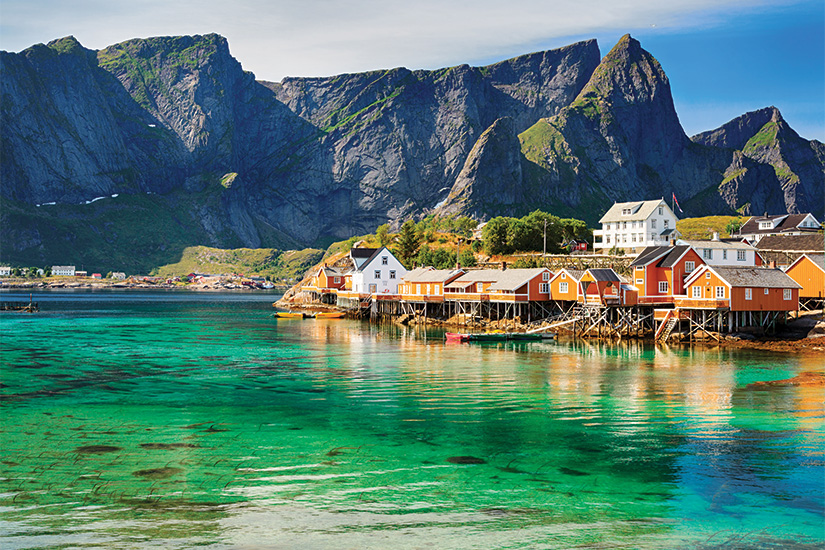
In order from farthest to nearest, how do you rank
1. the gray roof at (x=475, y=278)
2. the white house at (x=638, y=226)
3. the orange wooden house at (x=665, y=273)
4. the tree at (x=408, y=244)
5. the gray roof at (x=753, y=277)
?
the tree at (x=408, y=244) < the white house at (x=638, y=226) < the gray roof at (x=475, y=278) < the orange wooden house at (x=665, y=273) < the gray roof at (x=753, y=277)

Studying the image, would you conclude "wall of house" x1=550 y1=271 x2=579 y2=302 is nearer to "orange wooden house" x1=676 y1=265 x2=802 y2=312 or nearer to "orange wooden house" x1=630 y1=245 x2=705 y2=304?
"orange wooden house" x1=630 y1=245 x2=705 y2=304

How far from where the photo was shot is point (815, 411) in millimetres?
33938

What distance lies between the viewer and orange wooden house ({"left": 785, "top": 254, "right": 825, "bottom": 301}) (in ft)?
252

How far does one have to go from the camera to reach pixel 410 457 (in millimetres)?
25344

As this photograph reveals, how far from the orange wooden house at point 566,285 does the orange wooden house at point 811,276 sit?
77.5ft

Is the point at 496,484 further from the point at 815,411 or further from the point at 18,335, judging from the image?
the point at 18,335

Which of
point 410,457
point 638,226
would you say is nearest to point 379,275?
point 638,226

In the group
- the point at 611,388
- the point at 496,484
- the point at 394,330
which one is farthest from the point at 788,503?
the point at 394,330

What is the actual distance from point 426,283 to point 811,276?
165 ft

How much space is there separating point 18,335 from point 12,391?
42871 mm

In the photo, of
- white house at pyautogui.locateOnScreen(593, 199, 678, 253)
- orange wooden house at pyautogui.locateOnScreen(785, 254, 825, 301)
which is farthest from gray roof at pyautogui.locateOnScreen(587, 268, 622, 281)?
white house at pyautogui.locateOnScreen(593, 199, 678, 253)

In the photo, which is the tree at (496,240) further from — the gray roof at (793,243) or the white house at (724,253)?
the white house at (724,253)

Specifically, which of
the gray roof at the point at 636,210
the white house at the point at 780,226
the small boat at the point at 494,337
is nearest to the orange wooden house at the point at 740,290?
the small boat at the point at 494,337

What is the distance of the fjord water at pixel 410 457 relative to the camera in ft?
60.1
